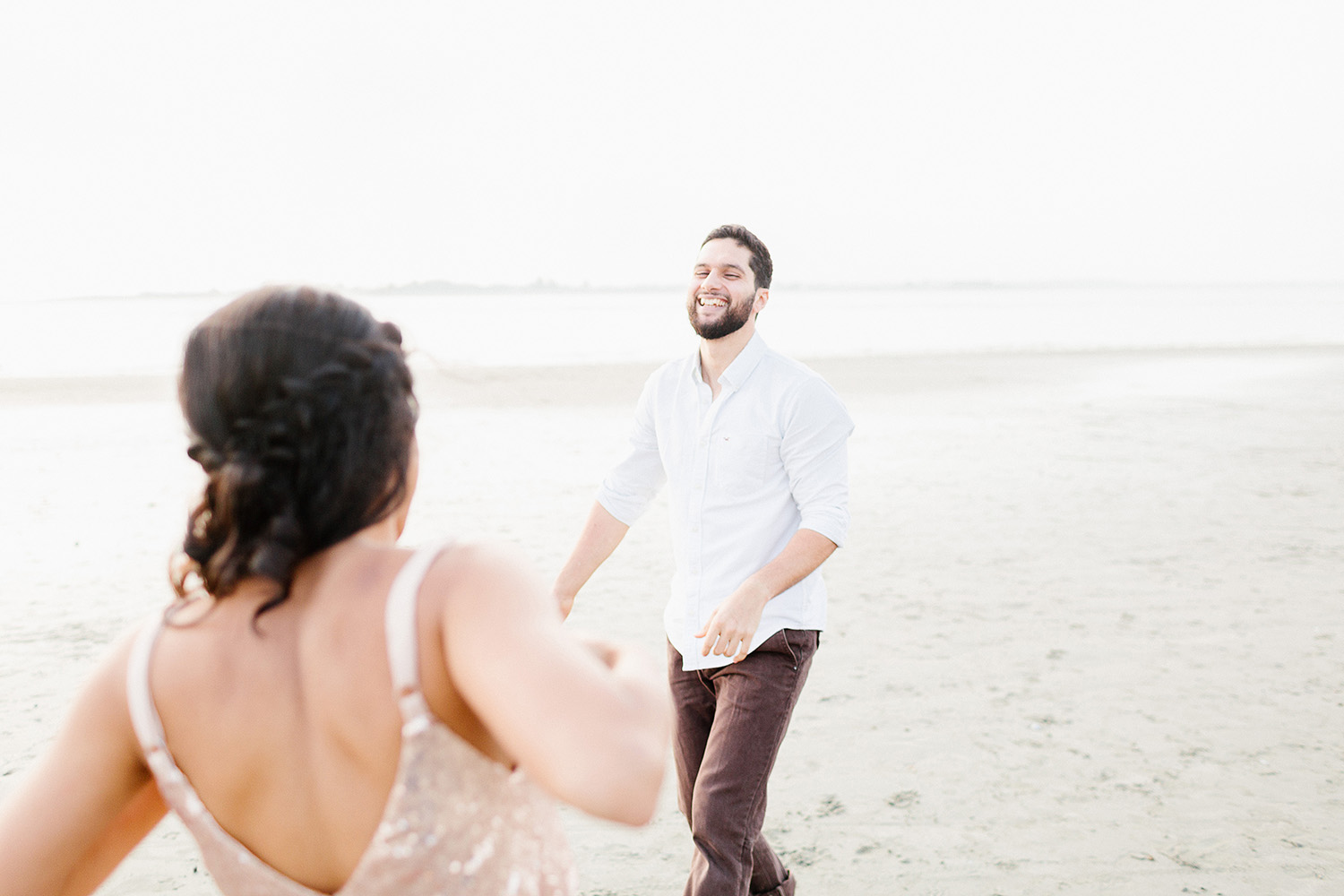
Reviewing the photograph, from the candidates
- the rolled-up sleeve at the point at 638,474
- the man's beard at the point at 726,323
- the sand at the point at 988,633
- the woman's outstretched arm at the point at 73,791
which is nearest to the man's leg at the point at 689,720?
the rolled-up sleeve at the point at 638,474

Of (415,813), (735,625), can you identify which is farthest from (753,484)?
(415,813)

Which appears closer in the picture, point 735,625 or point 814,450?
point 735,625

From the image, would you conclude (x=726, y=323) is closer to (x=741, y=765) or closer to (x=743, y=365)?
(x=743, y=365)

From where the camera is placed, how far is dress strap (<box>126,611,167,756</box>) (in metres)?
1.29

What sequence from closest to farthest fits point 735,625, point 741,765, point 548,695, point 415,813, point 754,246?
1. point 548,695
2. point 415,813
3. point 735,625
4. point 741,765
5. point 754,246

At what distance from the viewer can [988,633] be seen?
7.15 meters

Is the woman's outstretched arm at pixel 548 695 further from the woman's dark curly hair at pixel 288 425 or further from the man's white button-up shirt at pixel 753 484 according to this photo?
the man's white button-up shirt at pixel 753 484

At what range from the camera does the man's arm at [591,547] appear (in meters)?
3.57

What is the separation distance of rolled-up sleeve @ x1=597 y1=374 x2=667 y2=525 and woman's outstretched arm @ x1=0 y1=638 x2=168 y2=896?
247 centimetres

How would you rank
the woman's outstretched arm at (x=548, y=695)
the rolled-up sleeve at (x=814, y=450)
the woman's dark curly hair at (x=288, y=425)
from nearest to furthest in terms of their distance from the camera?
the woman's outstretched arm at (x=548, y=695) → the woman's dark curly hair at (x=288, y=425) → the rolled-up sleeve at (x=814, y=450)

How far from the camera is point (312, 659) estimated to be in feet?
4.19

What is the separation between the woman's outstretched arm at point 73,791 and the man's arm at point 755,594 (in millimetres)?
1967

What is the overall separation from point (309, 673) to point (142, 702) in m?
0.22

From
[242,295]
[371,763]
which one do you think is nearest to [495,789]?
[371,763]
